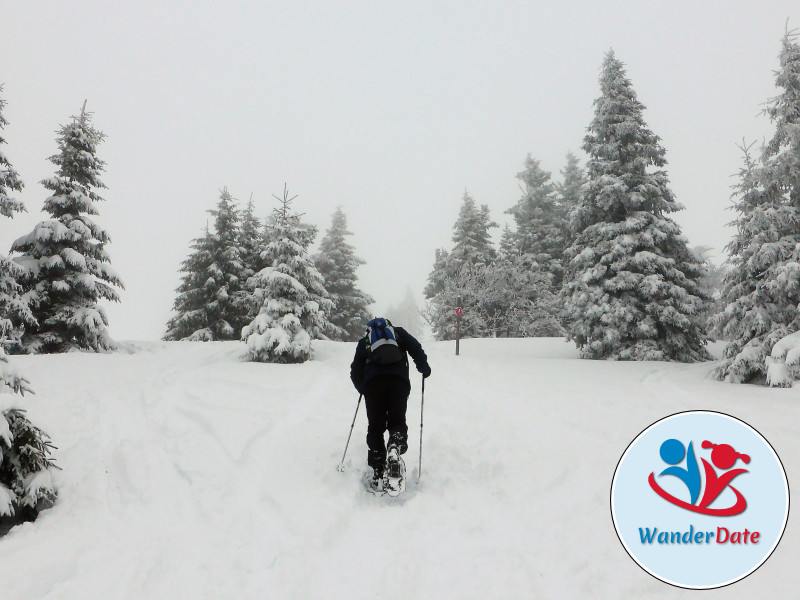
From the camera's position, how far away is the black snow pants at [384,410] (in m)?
4.97

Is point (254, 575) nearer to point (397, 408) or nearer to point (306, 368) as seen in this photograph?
point (397, 408)

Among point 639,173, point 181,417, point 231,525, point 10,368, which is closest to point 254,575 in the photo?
point 231,525

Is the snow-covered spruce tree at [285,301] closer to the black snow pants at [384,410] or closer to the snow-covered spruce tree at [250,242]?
the black snow pants at [384,410]

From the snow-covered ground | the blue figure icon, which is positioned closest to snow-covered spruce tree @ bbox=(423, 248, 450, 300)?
the snow-covered ground

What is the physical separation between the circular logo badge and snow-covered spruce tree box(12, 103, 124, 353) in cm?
1679

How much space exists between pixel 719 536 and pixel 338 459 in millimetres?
4176

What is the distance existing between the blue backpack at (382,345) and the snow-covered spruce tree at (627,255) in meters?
12.5

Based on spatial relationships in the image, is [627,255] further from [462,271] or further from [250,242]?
[250,242]

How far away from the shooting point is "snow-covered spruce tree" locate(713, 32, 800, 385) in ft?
34.0

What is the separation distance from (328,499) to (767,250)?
1189cm

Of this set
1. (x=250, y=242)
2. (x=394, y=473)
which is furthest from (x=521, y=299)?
(x=394, y=473)

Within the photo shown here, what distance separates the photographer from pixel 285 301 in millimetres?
14227

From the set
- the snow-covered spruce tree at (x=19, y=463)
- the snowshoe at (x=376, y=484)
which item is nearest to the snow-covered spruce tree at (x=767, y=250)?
the snowshoe at (x=376, y=484)

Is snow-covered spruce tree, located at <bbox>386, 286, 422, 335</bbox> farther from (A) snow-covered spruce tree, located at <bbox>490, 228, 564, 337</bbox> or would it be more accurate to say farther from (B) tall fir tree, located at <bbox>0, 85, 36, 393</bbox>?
(B) tall fir tree, located at <bbox>0, 85, 36, 393</bbox>
